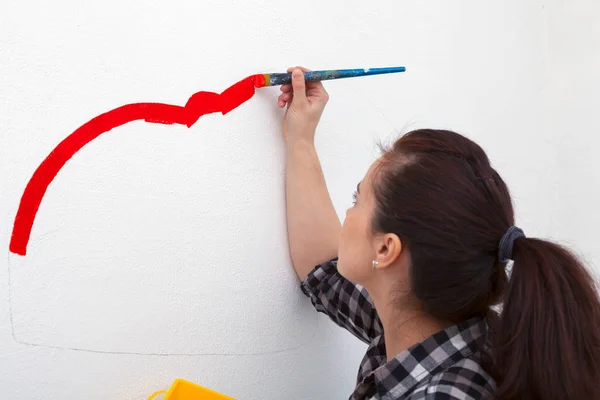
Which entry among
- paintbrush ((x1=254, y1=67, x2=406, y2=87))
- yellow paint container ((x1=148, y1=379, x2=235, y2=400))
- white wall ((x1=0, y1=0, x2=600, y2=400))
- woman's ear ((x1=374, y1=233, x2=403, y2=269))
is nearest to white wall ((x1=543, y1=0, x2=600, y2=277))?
white wall ((x1=0, y1=0, x2=600, y2=400))

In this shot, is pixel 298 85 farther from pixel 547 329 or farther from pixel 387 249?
pixel 547 329

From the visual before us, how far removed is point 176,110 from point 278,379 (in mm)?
373

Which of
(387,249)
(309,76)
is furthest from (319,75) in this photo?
(387,249)

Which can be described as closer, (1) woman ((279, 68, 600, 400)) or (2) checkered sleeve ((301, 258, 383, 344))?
(1) woman ((279, 68, 600, 400))

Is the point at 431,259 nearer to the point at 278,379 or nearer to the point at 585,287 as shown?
the point at 585,287

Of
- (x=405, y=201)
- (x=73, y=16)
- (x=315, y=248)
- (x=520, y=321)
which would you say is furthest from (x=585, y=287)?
(x=73, y=16)

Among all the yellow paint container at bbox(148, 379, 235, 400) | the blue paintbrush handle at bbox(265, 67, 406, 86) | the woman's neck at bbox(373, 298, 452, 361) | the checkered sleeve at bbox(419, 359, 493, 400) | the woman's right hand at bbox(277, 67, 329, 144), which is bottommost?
the checkered sleeve at bbox(419, 359, 493, 400)

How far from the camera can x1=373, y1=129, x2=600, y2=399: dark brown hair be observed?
0.59 m

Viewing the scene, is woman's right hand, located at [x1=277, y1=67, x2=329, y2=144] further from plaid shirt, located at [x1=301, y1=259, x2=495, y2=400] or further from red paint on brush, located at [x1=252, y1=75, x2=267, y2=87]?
plaid shirt, located at [x1=301, y1=259, x2=495, y2=400]

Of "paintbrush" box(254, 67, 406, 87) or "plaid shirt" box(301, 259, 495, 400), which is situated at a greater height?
"paintbrush" box(254, 67, 406, 87)

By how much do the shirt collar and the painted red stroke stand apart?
35cm

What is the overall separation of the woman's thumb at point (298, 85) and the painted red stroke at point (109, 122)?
0.04 meters

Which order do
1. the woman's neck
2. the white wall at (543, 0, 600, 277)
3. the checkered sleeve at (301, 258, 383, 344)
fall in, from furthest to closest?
1. the white wall at (543, 0, 600, 277)
2. the checkered sleeve at (301, 258, 383, 344)
3. the woman's neck

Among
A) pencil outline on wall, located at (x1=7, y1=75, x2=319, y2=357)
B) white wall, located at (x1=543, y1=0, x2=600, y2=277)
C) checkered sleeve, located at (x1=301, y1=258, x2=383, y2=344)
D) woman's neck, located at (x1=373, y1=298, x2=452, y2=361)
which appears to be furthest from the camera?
white wall, located at (x1=543, y1=0, x2=600, y2=277)
